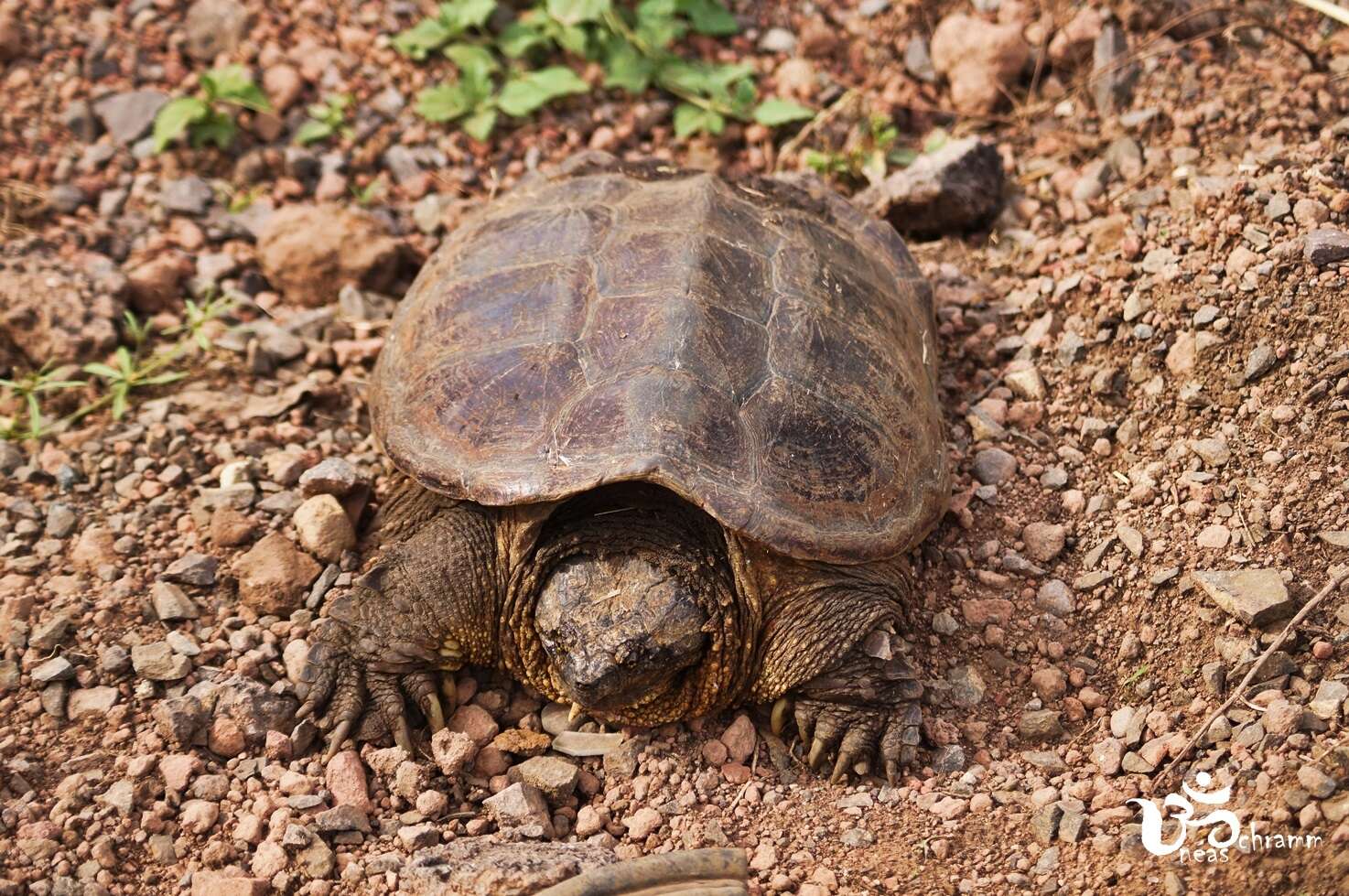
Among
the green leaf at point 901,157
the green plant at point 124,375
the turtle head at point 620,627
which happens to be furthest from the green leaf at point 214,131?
the turtle head at point 620,627

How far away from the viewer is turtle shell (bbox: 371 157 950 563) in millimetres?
3516

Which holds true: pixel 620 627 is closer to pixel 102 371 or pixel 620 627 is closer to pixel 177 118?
pixel 102 371

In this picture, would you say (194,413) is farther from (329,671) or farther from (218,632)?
(329,671)

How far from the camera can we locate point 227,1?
5.95 m

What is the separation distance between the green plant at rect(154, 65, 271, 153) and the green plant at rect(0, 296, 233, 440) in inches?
42.3

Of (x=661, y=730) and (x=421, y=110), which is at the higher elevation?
(x=421, y=110)

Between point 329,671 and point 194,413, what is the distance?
1373 millimetres

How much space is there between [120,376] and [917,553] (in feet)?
9.81

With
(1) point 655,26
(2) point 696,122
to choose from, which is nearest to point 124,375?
(2) point 696,122

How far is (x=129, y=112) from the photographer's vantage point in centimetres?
564

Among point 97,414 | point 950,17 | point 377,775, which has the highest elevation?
point 950,17

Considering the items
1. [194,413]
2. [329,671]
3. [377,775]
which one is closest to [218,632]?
[329,671]

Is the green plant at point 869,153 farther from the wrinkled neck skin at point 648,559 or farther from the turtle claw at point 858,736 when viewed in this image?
the turtle claw at point 858,736

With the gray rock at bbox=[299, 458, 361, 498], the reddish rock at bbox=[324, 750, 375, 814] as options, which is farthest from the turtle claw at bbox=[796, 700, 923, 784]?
the gray rock at bbox=[299, 458, 361, 498]
